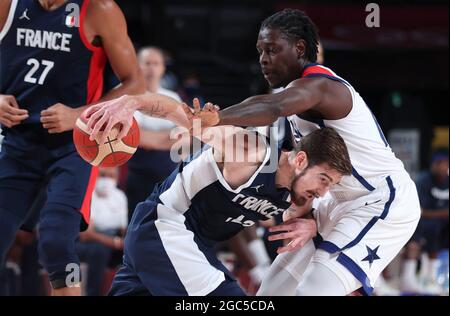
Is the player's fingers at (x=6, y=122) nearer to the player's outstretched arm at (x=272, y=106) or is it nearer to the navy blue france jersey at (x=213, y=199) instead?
the navy blue france jersey at (x=213, y=199)

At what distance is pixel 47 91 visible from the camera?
4.50 metres

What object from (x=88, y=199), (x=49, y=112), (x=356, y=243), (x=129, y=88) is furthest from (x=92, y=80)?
(x=356, y=243)

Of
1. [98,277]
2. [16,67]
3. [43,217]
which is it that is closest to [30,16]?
[16,67]

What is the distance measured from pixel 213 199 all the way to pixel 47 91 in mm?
1220

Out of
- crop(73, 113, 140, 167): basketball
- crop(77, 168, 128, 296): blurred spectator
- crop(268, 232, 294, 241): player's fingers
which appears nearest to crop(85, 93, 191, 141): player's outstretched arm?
crop(73, 113, 140, 167): basketball

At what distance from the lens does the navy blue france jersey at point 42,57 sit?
14.6 ft

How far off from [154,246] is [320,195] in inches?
32.6

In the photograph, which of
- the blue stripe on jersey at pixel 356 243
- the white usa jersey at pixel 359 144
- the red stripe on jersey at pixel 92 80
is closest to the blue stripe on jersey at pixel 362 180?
the white usa jersey at pixel 359 144

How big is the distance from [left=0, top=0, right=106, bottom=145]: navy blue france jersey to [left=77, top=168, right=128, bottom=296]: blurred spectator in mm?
2619

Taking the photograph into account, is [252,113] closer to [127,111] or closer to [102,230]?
[127,111]

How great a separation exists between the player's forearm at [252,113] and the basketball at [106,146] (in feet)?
1.62

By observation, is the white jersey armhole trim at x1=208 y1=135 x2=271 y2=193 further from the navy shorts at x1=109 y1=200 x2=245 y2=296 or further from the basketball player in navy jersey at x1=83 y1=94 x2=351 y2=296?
the navy shorts at x1=109 y1=200 x2=245 y2=296

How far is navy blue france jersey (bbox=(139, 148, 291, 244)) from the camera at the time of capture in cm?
384
